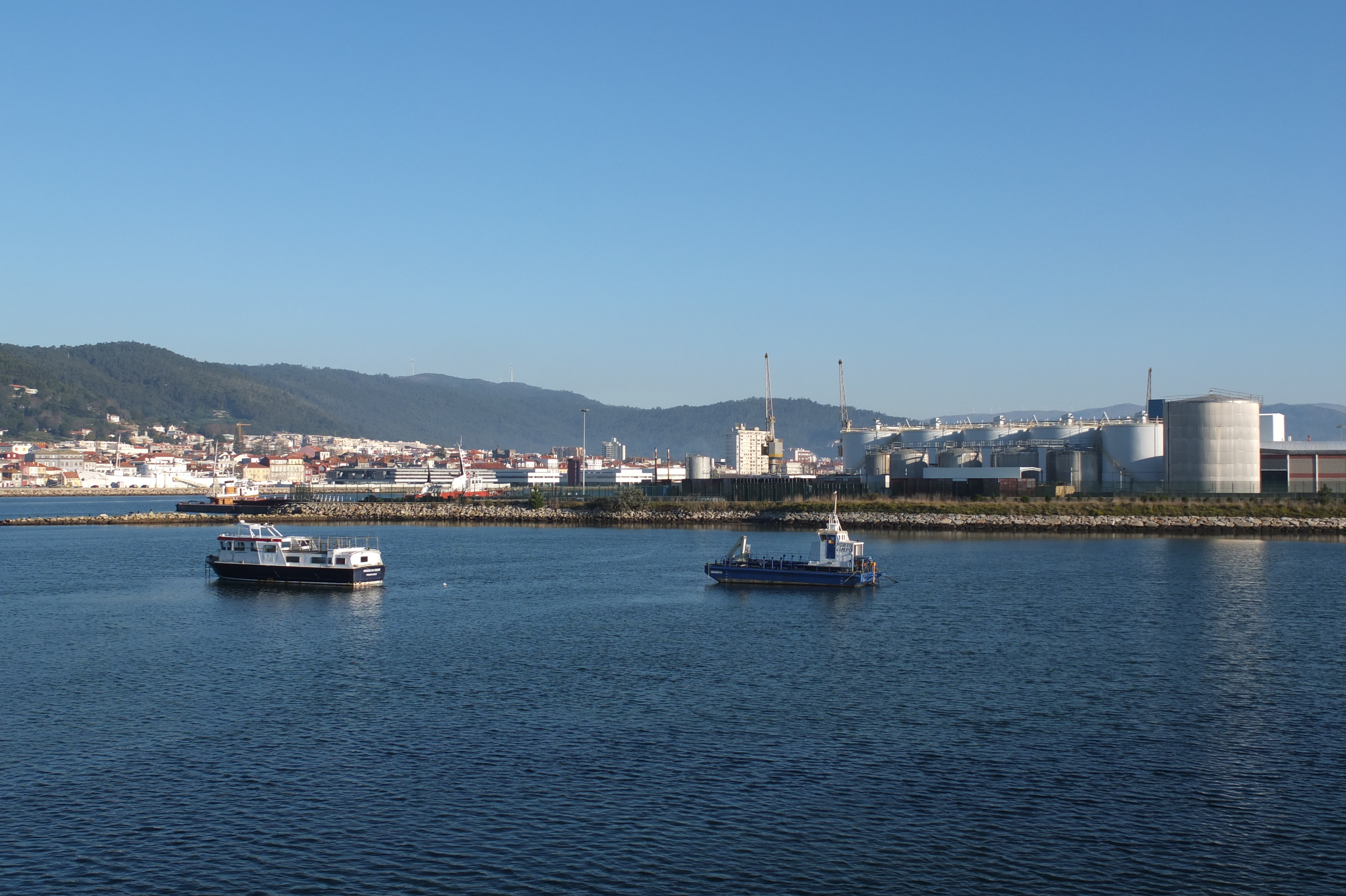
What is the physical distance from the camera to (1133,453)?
7662 cm

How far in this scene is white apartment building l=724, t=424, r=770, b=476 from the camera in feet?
608

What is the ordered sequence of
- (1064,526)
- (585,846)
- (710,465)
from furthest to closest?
(710,465) → (1064,526) → (585,846)

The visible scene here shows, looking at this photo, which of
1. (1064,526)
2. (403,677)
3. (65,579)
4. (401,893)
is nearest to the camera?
(401,893)

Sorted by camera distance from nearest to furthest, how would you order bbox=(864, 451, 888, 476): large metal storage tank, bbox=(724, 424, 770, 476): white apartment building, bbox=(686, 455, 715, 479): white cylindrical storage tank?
bbox=(864, 451, 888, 476): large metal storage tank, bbox=(686, 455, 715, 479): white cylindrical storage tank, bbox=(724, 424, 770, 476): white apartment building

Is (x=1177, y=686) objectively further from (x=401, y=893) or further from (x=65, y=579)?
(x=65, y=579)

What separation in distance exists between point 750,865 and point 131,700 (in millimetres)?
14472

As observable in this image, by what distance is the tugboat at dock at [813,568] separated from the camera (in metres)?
Answer: 40.4

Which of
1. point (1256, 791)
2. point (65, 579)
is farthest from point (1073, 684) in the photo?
point (65, 579)

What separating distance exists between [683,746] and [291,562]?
28.6 meters

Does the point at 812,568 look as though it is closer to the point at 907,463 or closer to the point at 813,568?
the point at 813,568

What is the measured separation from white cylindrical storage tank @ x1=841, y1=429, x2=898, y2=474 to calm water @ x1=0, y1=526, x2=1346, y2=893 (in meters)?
57.7

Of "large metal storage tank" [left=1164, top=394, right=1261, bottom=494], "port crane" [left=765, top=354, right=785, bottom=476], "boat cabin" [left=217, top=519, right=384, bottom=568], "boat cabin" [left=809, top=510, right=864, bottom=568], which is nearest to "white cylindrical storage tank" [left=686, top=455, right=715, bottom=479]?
"port crane" [left=765, top=354, right=785, bottom=476]

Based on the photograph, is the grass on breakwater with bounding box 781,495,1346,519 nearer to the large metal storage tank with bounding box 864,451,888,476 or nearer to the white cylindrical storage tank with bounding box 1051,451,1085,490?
the white cylindrical storage tank with bounding box 1051,451,1085,490

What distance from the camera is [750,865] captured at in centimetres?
1382
